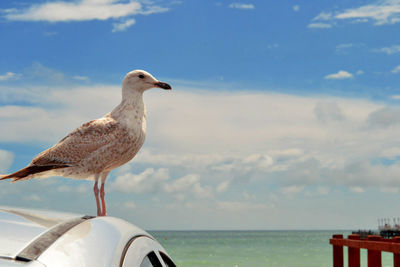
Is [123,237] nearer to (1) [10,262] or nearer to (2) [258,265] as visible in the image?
(1) [10,262]

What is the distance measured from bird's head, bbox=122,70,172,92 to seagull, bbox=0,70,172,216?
8.1 inches

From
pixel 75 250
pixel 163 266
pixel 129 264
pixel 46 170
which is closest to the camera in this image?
pixel 75 250

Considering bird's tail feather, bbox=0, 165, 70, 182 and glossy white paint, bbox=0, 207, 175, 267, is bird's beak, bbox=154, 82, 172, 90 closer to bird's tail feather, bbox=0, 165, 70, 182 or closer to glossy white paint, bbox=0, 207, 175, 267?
→ bird's tail feather, bbox=0, 165, 70, 182

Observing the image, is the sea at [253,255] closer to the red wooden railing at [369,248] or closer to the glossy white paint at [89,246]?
the red wooden railing at [369,248]

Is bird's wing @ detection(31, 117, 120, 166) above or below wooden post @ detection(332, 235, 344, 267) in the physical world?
above

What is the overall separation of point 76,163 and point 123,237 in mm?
4762

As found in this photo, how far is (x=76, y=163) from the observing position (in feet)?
20.4

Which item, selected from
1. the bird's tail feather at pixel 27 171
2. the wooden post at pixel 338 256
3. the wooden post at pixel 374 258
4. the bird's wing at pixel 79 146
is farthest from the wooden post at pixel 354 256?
the bird's tail feather at pixel 27 171

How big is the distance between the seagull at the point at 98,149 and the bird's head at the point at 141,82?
21 cm

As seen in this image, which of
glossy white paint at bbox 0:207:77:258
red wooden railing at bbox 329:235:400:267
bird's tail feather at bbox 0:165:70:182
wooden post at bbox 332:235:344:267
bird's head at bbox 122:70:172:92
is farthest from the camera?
wooden post at bbox 332:235:344:267

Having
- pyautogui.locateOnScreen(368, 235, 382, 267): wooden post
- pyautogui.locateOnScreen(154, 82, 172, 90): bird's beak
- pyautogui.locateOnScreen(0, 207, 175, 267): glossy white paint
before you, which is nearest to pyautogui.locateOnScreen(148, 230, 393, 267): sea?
pyautogui.locateOnScreen(368, 235, 382, 267): wooden post

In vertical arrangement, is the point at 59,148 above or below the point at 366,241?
above

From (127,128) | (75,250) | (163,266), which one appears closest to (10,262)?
(75,250)

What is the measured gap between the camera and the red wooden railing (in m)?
6.93
